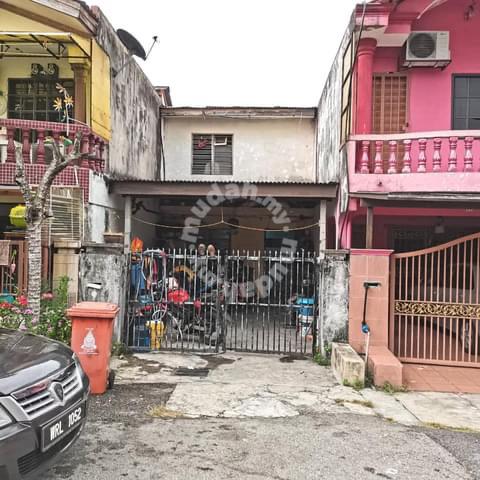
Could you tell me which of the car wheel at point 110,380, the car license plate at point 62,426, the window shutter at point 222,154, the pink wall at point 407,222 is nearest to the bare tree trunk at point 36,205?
the car wheel at point 110,380

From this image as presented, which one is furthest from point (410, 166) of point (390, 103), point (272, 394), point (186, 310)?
point (186, 310)

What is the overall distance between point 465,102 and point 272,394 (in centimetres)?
723

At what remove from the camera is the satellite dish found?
995 centimetres

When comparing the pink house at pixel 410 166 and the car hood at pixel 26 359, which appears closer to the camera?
the car hood at pixel 26 359

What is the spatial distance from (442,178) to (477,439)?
4.50 meters

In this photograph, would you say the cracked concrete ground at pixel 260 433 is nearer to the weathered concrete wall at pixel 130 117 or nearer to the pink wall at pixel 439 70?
the weathered concrete wall at pixel 130 117

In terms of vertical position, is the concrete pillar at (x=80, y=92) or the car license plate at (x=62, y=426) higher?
the concrete pillar at (x=80, y=92)

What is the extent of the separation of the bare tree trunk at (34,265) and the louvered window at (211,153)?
27.2 feet

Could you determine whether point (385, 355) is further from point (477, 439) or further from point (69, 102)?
point (69, 102)

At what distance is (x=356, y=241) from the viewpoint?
34.2 ft

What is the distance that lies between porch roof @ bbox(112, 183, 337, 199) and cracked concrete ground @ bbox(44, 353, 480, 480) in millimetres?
4038

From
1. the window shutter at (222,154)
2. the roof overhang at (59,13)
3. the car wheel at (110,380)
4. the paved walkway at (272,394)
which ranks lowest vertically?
the paved walkway at (272,394)

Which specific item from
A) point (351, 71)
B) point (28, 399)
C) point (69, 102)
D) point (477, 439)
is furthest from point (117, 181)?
point (477, 439)

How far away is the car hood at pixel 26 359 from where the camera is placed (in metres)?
2.76
